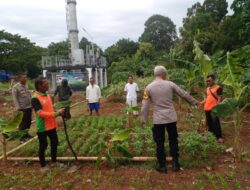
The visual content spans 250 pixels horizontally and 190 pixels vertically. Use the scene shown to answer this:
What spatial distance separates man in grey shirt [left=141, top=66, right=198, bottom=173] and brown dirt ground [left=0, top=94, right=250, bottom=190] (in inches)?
13.0

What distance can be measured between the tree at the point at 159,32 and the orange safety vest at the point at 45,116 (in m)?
51.5

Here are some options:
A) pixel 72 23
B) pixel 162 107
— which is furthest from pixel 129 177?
pixel 72 23

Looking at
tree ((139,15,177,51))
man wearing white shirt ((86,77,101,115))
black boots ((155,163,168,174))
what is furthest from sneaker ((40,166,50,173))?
tree ((139,15,177,51))

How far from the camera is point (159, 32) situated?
189 feet

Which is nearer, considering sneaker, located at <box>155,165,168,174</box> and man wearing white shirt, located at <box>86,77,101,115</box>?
sneaker, located at <box>155,165,168,174</box>

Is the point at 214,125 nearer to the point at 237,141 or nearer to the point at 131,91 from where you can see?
the point at 237,141

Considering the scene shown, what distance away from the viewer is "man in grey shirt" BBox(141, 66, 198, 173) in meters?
4.59

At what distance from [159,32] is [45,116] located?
2174 inches

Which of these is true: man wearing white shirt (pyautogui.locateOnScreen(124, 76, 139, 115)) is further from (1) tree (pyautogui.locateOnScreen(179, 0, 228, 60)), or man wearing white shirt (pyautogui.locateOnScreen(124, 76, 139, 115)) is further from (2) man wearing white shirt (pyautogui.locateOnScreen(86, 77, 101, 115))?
(1) tree (pyautogui.locateOnScreen(179, 0, 228, 60))

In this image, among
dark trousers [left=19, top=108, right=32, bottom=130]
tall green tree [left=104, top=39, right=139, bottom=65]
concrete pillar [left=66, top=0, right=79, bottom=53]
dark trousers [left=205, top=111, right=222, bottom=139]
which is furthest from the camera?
tall green tree [left=104, top=39, right=139, bottom=65]

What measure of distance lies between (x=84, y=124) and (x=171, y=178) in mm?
4755

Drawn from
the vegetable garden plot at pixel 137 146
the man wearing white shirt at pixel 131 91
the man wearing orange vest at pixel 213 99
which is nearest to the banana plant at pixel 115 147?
the vegetable garden plot at pixel 137 146

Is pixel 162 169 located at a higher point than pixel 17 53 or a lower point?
lower

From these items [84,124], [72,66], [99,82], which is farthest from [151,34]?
[84,124]
